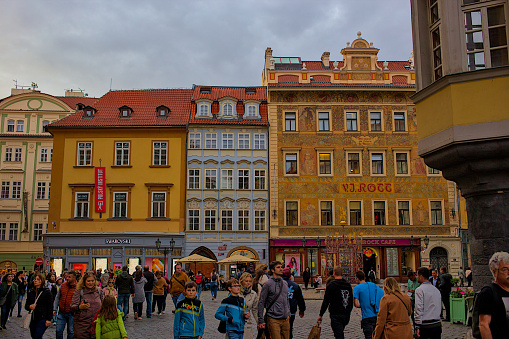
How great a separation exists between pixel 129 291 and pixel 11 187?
1419 inches

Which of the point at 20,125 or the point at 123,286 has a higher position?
the point at 20,125

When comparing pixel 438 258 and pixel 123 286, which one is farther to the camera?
pixel 438 258

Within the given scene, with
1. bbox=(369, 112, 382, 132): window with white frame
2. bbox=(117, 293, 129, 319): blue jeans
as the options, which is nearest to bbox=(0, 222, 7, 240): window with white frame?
bbox=(369, 112, 382, 132): window with white frame

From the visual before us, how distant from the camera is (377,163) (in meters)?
40.1

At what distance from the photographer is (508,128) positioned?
35.1 ft

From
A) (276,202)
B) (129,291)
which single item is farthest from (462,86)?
(276,202)

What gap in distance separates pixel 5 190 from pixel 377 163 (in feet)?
106

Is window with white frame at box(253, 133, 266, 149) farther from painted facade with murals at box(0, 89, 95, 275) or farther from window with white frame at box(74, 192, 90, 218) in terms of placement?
painted facade with murals at box(0, 89, 95, 275)

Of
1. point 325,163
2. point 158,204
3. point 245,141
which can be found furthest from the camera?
point 245,141

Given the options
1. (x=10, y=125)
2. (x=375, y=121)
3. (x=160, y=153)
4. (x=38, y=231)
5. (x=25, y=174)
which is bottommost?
(x=38, y=231)

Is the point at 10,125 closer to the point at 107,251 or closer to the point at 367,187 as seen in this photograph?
the point at 107,251

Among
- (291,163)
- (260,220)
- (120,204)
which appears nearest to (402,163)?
(291,163)

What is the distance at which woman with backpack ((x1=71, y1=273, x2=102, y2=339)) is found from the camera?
29.5 feet

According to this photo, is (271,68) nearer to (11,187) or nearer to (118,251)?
(118,251)
